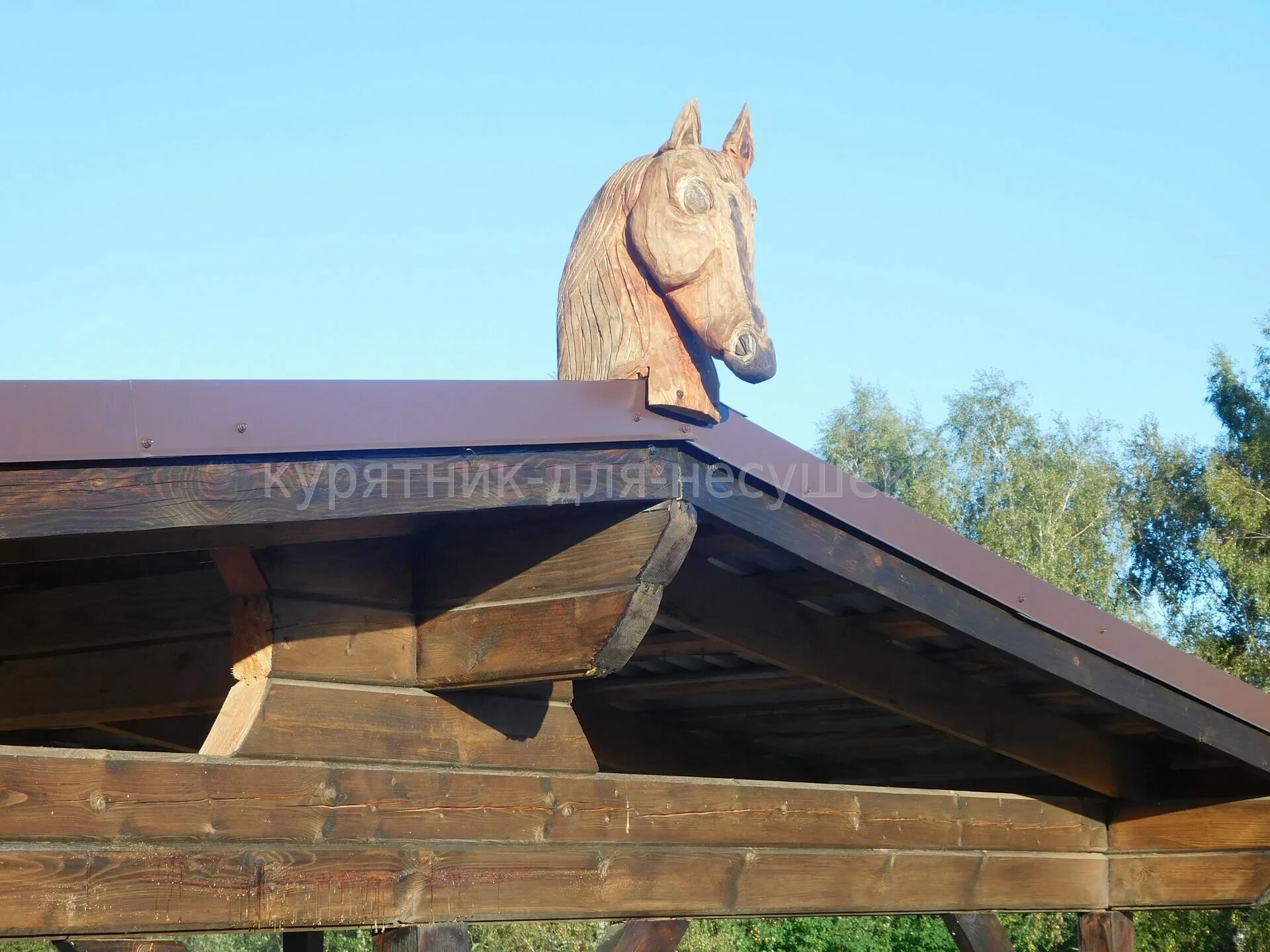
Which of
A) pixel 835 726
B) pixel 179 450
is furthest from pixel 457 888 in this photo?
pixel 835 726

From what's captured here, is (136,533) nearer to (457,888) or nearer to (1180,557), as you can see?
(457,888)

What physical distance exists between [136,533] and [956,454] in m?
24.3

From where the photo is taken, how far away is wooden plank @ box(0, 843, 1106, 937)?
2.51 m

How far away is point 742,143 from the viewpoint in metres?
3.18

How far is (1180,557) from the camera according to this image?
22.8m

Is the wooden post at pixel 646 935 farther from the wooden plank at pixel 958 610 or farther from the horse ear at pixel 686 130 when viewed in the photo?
the horse ear at pixel 686 130

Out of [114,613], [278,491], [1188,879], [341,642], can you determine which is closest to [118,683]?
[114,613]

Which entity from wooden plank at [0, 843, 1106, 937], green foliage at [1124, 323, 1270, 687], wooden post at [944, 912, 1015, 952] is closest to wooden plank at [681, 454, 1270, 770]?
wooden plank at [0, 843, 1106, 937]

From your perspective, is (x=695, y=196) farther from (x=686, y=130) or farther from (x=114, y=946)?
(x=114, y=946)

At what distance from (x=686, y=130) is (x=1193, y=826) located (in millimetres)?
3416

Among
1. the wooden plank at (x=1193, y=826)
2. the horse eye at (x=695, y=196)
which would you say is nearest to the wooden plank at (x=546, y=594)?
the horse eye at (x=695, y=196)

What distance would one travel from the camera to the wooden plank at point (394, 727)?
2914mm

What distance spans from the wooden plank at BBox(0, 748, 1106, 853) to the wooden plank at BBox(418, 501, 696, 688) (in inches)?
12.8

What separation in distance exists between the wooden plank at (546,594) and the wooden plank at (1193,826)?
3.00 m
